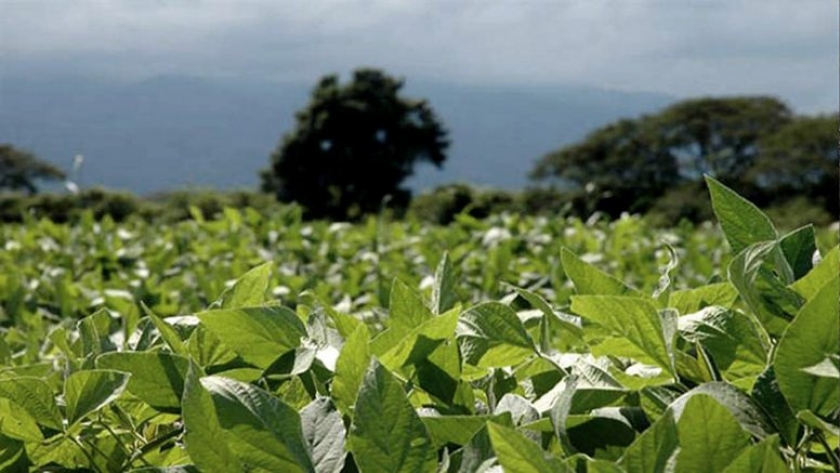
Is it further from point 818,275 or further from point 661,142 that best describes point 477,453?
point 661,142

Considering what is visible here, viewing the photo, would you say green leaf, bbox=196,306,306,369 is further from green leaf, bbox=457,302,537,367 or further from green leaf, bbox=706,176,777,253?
green leaf, bbox=706,176,777,253

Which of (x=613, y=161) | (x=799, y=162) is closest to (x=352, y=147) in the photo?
(x=613, y=161)

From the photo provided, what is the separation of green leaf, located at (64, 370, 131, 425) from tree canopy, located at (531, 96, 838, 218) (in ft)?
104

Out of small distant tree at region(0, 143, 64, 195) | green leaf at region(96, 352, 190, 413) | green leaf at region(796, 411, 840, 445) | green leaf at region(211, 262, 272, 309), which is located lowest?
small distant tree at region(0, 143, 64, 195)

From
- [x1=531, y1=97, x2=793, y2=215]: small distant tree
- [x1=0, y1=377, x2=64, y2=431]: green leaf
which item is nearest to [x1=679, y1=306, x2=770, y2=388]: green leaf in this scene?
[x1=0, y1=377, x2=64, y2=431]: green leaf

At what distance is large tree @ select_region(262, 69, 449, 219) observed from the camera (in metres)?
34.6

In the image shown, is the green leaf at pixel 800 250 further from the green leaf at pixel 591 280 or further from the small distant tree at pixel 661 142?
the small distant tree at pixel 661 142

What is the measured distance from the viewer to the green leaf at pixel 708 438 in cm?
49

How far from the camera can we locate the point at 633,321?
598mm

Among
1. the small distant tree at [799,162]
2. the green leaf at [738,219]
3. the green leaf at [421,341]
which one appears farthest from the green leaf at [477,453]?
the small distant tree at [799,162]

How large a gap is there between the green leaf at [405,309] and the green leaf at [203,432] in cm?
20

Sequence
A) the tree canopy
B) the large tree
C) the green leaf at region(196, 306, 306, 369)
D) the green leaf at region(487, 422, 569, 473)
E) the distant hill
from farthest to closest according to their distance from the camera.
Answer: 1. the distant hill
2. the large tree
3. the tree canopy
4. the green leaf at region(196, 306, 306, 369)
5. the green leaf at region(487, 422, 569, 473)

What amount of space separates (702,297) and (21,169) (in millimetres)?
40613

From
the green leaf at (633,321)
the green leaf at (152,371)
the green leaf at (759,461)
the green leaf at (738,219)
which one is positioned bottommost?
the green leaf at (152,371)
